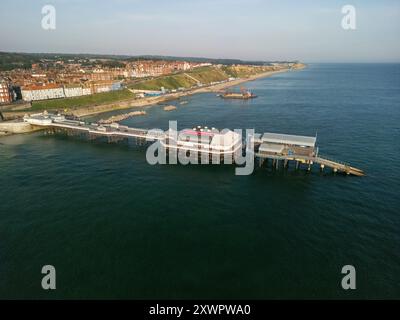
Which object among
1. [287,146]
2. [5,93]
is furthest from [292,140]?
[5,93]

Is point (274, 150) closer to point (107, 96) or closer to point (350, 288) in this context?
point (350, 288)

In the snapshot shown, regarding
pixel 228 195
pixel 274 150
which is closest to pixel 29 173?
pixel 228 195

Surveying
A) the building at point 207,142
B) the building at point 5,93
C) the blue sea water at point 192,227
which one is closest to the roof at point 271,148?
the blue sea water at point 192,227

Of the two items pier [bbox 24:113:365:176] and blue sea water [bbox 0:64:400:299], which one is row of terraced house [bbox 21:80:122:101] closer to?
blue sea water [bbox 0:64:400:299]

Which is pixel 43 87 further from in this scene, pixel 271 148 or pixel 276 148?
pixel 276 148

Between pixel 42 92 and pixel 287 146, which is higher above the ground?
pixel 42 92

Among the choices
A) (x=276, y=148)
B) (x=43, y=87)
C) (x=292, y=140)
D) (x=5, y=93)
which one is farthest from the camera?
(x=43, y=87)
